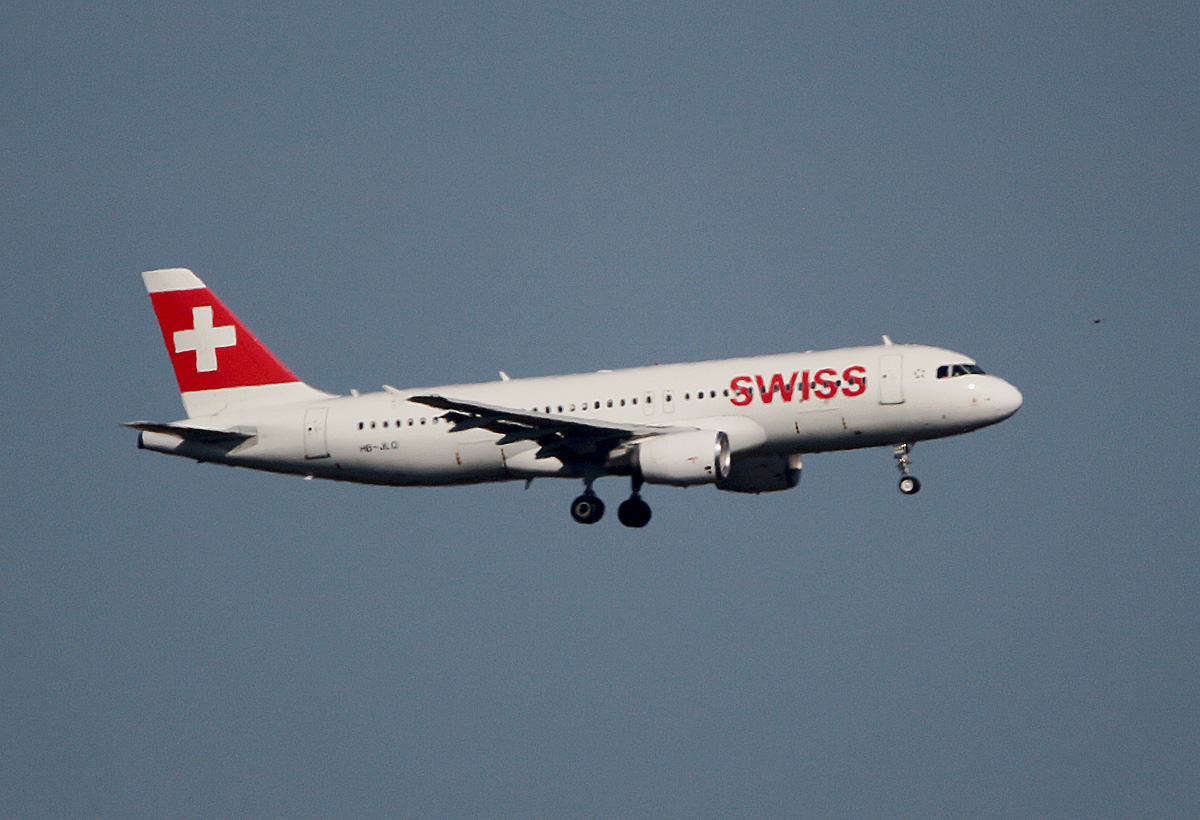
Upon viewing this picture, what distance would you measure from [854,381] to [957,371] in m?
3.50

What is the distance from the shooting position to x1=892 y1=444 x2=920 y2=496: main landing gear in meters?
53.2

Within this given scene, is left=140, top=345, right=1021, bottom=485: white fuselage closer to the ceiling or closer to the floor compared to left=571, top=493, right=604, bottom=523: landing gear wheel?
closer to the ceiling

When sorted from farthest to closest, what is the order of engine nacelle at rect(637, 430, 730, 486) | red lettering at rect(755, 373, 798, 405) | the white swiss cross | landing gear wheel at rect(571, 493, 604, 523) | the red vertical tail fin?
the white swiss cross, the red vertical tail fin, landing gear wheel at rect(571, 493, 604, 523), red lettering at rect(755, 373, 798, 405), engine nacelle at rect(637, 430, 730, 486)

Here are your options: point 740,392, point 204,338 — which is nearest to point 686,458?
point 740,392

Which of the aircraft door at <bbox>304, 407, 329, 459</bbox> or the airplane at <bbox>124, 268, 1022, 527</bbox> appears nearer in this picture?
the airplane at <bbox>124, 268, 1022, 527</bbox>

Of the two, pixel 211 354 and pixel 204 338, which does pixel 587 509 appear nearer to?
pixel 211 354

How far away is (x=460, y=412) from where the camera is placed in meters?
51.3

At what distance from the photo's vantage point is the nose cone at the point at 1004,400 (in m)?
51.5

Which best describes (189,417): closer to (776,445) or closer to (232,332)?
(232,332)

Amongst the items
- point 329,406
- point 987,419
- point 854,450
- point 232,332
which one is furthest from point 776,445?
point 232,332

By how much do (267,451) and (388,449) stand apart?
480 cm

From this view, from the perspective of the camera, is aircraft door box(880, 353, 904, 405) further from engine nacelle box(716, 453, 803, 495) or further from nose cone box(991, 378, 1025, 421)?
engine nacelle box(716, 453, 803, 495)

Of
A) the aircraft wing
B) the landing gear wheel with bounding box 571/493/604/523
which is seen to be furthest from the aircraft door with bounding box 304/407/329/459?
the landing gear wheel with bounding box 571/493/604/523

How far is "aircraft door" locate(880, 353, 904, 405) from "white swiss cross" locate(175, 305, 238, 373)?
25.5 metres
